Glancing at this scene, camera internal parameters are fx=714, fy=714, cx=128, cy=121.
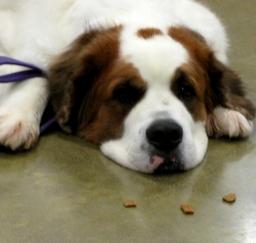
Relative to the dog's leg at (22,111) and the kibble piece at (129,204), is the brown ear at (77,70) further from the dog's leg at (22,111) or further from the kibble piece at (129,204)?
the kibble piece at (129,204)

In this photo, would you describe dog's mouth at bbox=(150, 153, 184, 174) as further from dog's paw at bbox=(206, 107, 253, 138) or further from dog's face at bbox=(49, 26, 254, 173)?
dog's paw at bbox=(206, 107, 253, 138)

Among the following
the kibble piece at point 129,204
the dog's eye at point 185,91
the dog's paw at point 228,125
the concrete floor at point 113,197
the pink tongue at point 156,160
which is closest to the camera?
the concrete floor at point 113,197

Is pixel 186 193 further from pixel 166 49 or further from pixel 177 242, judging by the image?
pixel 166 49

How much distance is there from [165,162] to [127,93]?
8.1 inches

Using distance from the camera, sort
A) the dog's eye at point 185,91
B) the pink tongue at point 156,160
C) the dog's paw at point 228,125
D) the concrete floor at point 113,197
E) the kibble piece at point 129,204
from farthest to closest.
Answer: the dog's paw at point 228,125 → the dog's eye at point 185,91 → the pink tongue at point 156,160 → the kibble piece at point 129,204 → the concrete floor at point 113,197

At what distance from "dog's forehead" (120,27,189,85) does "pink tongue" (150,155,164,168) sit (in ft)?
0.63

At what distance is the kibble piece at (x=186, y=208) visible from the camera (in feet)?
5.25

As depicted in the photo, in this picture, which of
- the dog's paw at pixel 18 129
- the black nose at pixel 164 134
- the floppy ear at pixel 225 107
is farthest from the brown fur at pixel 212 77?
the dog's paw at pixel 18 129

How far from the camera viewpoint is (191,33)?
1.98 metres

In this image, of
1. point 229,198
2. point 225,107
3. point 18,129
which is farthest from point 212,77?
point 18,129

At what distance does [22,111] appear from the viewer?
1.91 m

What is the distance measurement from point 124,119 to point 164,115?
12cm

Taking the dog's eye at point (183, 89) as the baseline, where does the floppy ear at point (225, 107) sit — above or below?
below

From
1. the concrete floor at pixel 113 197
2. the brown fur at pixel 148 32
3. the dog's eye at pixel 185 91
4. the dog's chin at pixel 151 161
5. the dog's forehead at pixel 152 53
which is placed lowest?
the concrete floor at pixel 113 197
